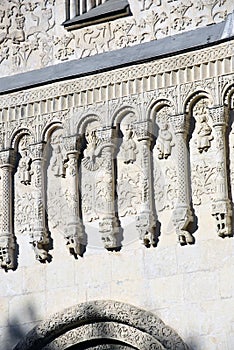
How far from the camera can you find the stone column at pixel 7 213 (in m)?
11.4

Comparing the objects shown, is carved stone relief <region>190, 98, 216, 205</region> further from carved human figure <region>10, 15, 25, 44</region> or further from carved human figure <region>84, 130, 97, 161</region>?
carved human figure <region>10, 15, 25, 44</region>

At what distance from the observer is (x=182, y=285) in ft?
35.0

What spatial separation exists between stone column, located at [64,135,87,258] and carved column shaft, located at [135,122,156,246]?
0.55 meters

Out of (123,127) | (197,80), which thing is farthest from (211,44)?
(123,127)

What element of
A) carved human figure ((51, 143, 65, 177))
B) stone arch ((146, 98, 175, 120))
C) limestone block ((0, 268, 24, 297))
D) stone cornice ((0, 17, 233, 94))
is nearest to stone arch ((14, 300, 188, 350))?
limestone block ((0, 268, 24, 297))

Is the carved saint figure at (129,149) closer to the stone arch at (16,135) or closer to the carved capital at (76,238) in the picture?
the carved capital at (76,238)

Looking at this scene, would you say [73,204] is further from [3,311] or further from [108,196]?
[3,311]

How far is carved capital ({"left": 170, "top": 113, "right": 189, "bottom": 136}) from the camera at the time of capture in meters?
10.9

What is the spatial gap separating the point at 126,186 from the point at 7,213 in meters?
1.11

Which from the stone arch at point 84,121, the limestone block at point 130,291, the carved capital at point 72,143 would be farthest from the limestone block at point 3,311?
the stone arch at point 84,121

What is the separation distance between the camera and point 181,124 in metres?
10.9

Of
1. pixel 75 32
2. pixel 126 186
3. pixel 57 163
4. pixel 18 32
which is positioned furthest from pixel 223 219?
pixel 18 32

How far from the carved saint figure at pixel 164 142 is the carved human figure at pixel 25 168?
1225 mm

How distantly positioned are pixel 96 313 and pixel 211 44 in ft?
7.64
